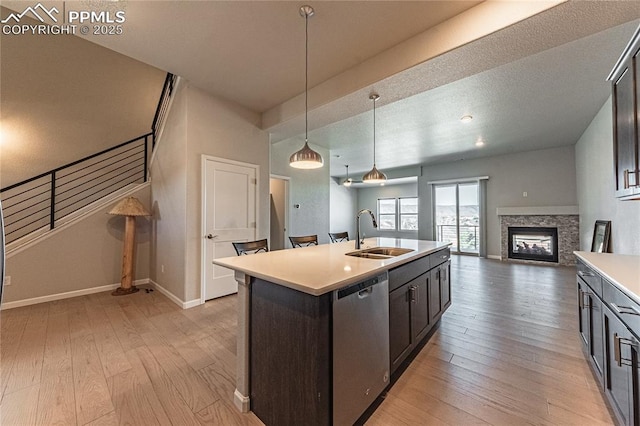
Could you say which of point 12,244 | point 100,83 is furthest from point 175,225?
point 100,83

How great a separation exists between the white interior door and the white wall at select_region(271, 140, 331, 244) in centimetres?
145

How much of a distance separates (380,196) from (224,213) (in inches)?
336

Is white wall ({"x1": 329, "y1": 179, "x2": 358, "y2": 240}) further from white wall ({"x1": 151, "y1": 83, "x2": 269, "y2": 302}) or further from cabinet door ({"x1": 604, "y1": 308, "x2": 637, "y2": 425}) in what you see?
cabinet door ({"x1": 604, "y1": 308, "x2": 637, "y2": 425})

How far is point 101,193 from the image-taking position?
16.8ft

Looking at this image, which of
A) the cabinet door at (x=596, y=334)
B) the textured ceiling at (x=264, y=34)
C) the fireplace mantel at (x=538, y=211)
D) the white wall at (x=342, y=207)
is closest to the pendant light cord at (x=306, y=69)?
the textured ceiling at (x=264, y=34)

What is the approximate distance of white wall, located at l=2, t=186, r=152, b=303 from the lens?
11.6 feet

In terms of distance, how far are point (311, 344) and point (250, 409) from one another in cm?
80

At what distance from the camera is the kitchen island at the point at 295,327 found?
4.13 feet

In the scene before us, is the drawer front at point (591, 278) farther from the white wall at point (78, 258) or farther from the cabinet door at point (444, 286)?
the white wall at point (78, 258)

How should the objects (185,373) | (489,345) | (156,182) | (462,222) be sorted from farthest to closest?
(462,222) < (156,182) < (489,345) < (185,373)

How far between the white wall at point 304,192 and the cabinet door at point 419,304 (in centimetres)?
377

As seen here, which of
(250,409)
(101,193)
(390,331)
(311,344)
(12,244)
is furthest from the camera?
(101,193)

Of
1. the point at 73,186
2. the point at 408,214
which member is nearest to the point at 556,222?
the point at 408,214

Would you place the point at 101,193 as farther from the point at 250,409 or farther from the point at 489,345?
the point at 489,345
